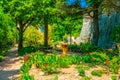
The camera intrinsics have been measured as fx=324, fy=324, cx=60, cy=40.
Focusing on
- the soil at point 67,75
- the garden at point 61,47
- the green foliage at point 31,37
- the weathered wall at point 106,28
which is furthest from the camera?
the green foliage at point 31,37

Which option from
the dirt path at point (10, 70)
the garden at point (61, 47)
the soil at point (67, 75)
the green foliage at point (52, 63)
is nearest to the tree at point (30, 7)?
the garden at point (61, 47)

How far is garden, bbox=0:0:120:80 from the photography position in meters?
13.6

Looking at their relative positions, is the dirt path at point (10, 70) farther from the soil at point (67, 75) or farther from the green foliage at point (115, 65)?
the green foliage at point (115, 65)

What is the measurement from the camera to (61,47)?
909 inches

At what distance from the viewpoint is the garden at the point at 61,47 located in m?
13.6

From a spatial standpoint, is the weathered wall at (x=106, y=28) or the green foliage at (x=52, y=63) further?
the weathered wall at (x=106, y=28)

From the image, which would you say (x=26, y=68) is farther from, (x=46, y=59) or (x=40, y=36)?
(x=40, y=36)

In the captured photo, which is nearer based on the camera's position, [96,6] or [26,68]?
[26,68]

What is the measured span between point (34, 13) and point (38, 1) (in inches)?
38.9

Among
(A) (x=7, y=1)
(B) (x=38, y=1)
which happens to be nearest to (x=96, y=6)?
(B) (x=38, y=1)

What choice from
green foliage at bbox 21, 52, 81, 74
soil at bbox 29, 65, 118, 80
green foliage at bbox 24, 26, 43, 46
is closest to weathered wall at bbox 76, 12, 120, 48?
green foliage at bbox 24, 26, 43, 46

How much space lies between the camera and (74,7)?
24.5m

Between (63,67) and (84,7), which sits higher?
(84,7)

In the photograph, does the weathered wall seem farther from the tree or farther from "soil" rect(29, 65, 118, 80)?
"soil" rect(29, 65, 118, 80)
